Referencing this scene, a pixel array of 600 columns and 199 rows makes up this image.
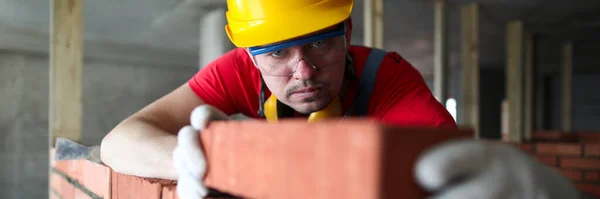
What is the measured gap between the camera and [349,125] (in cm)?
50

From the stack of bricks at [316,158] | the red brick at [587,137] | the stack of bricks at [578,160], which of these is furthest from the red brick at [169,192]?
the red brick at [587,137]

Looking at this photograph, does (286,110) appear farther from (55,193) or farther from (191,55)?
(191,55)

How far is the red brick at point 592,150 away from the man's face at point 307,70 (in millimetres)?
2838

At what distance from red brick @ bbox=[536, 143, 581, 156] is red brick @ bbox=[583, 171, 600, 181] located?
0.51ft

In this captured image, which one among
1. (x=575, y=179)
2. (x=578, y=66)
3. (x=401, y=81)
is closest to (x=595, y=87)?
(x=578, y=66)

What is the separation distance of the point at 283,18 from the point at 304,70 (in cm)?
15

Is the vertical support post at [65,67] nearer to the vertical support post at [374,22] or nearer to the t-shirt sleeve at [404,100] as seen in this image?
the vertical support post at [374,22]

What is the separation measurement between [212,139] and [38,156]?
765 cm

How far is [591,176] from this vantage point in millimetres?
3330

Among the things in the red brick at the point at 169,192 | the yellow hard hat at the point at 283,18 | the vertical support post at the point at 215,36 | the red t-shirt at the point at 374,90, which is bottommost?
the red brick at the point at 169,192

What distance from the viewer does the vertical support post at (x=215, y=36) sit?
424 centimetres

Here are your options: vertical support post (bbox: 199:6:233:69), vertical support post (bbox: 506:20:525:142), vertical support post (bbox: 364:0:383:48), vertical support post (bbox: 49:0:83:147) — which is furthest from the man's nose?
vertical support post (bbox: 506:20:525:142)

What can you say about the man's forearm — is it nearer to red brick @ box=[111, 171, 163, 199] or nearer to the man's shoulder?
red brick @ box=[111, 171, 163, 199]

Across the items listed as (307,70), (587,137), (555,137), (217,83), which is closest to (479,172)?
(307,70)
